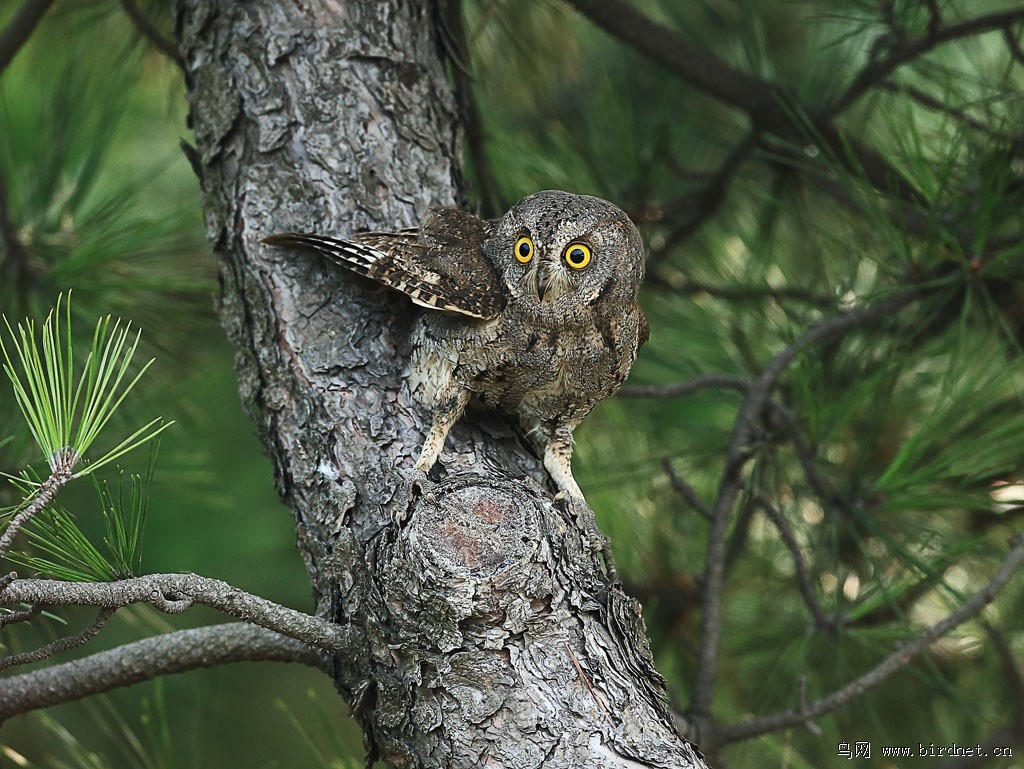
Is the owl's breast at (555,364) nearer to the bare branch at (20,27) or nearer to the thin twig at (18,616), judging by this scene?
the thin twig at (18,616)

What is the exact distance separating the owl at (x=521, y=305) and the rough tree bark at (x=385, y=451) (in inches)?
2.9

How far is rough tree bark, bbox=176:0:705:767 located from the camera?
4.22ft

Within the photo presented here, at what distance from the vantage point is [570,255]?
142 cm

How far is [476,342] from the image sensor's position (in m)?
1.50

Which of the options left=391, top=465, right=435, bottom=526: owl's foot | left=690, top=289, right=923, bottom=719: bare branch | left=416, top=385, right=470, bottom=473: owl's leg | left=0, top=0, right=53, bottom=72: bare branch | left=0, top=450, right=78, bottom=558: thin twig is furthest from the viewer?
left=0, top=0, right=53, bottom=72: bare branch

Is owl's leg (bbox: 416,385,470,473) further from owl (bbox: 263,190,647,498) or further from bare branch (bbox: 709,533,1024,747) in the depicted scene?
bare branch (bbox: 709,533,1024,747)

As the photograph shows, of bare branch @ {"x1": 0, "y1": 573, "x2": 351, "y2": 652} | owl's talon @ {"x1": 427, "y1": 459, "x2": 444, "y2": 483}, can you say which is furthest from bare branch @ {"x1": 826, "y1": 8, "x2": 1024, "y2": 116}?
bare branch @ {"x1": 0, "y1": 573, "x2": 351, "y2": 652}

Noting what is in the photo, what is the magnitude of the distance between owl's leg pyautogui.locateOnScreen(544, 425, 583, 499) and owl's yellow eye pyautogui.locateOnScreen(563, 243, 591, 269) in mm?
287

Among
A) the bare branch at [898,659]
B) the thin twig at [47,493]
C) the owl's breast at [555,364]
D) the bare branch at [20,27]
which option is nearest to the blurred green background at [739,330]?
the bare branch at [898,659]

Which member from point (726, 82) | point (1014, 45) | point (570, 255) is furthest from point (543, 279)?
point (1014, 45)

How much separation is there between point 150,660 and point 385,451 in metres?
0.47

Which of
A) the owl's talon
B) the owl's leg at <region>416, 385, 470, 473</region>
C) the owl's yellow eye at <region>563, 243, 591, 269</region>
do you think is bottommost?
the owl's talon

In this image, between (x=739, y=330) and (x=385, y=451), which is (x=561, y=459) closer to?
(x=385, y=451)

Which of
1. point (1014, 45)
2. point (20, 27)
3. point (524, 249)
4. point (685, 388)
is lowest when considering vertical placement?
point (524, 249)
